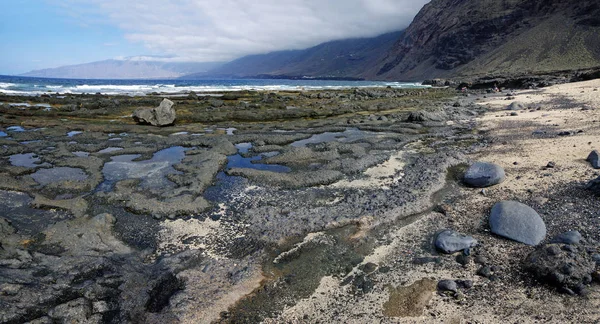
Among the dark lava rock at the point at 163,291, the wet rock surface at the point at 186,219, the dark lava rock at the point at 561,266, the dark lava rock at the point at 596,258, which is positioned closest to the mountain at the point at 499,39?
the wet rock surface at the point at 186,219

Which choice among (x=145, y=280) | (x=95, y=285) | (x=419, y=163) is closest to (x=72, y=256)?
(x=95, y=285)

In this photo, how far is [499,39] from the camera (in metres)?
122

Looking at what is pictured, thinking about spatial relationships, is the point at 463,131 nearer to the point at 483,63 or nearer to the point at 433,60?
the point at 483,63

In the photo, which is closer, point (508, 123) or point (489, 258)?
point (489, 258)

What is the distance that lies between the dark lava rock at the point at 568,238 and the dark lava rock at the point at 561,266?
43cm

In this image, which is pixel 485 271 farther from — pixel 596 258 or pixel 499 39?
pixel 499 39

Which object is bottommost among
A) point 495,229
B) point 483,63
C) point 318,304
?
point 318,304

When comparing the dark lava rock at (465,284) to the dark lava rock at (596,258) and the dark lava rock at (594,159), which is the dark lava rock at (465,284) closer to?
the dark lava rock at (596,258)

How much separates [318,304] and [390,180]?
595cm

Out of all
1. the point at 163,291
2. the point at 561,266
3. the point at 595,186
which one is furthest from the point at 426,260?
the point at 595,186

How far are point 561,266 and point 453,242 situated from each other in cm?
165

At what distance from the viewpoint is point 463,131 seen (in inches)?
711

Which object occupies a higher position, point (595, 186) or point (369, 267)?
point (595, 186)

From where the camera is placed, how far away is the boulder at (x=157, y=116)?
77.2 ft
